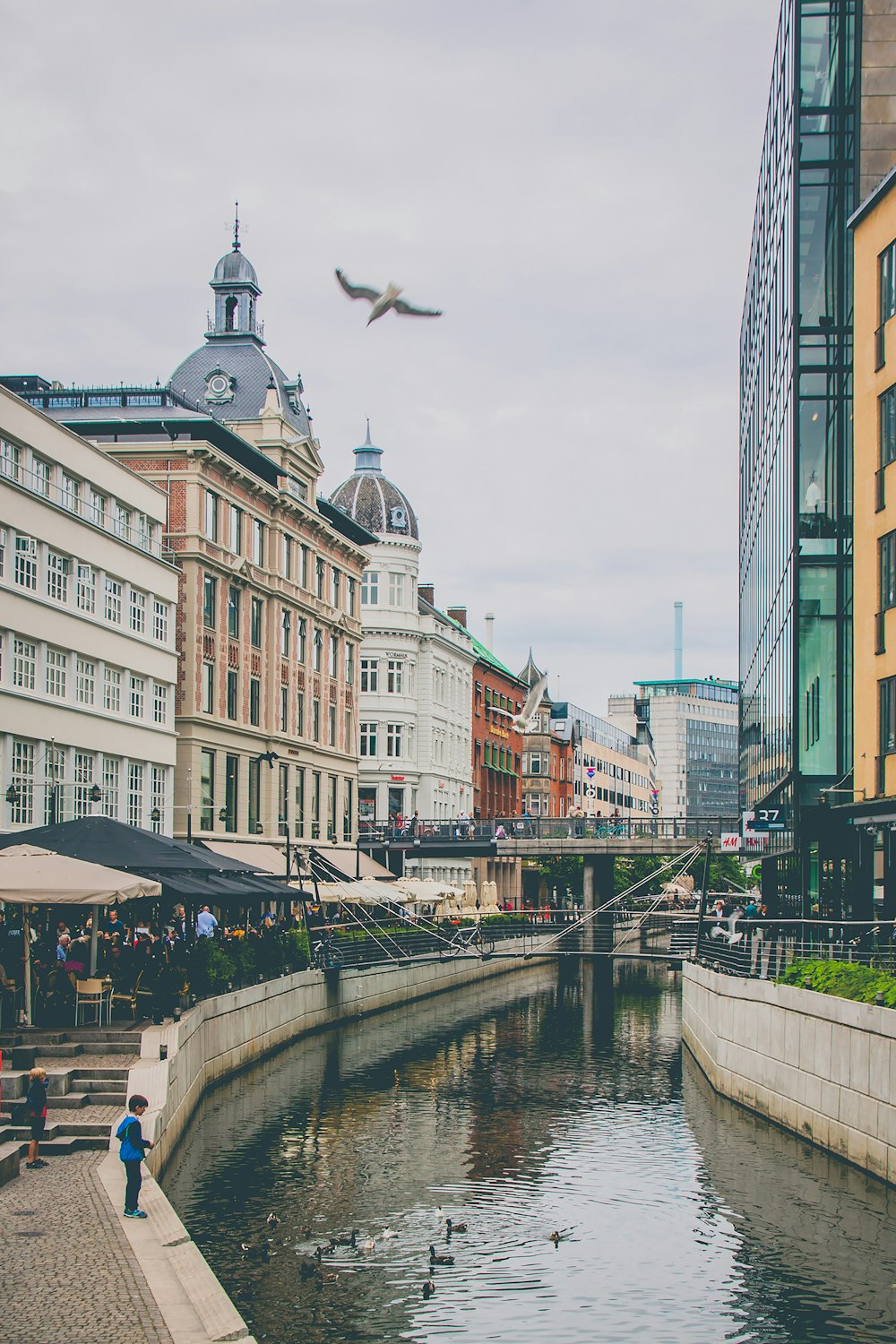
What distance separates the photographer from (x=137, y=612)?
56719 millimetres

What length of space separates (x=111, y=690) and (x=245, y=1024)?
1739cm

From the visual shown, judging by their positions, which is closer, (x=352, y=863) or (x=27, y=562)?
(x=27, y=562)

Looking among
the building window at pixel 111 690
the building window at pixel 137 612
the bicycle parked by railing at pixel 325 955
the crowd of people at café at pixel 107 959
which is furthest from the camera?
the building window at pixel 137 612

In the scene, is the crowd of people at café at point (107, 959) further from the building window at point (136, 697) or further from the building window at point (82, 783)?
the building window at point (136, 697)

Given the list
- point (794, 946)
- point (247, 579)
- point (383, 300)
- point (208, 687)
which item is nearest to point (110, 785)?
point (208, 687)

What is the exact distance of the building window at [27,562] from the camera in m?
46.6

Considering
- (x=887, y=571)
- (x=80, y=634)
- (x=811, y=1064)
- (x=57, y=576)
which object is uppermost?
(x=57, y=576)

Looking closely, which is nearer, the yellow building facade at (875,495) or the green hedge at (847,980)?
the green hedge at (847,980)

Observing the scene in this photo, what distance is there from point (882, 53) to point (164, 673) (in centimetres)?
3179

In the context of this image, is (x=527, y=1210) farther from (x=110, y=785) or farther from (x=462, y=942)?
(x=462, y=942)

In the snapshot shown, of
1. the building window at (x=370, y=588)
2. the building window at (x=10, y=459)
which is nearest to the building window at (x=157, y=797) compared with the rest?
the building window at (x=10, y=459)

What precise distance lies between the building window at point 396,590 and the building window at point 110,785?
4849 centimetres

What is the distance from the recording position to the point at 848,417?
44469 mm

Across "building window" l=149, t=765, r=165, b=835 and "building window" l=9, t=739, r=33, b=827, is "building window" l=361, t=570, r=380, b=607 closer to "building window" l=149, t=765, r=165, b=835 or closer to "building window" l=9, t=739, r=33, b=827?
"building window" l=149, t=765, r=165, b=835
